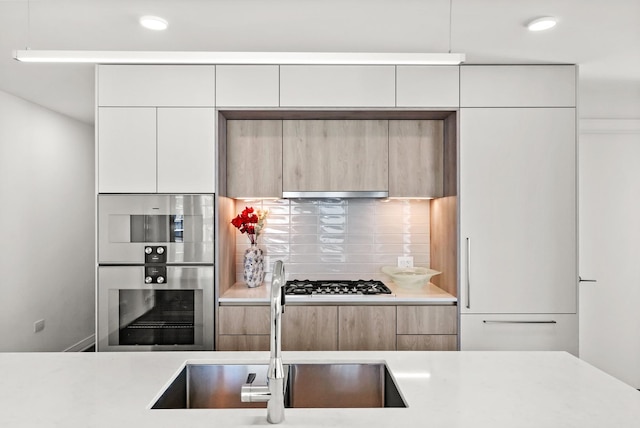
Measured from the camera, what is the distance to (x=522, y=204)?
291 centimetres

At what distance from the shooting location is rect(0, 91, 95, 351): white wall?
142 inches

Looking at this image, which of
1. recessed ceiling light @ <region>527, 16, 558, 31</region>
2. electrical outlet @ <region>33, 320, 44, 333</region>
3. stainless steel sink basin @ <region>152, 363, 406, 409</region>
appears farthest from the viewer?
electrical outlet @ <region>33, 320, 44, 333</region>

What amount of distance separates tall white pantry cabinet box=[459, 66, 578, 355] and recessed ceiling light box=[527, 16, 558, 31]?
577 millimetres

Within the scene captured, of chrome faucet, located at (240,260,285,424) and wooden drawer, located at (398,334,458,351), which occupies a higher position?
→ chrome faucet, located at (240,260,285,424)

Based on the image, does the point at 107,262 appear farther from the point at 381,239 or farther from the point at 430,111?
the point at 430,111

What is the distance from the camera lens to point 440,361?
1663mm

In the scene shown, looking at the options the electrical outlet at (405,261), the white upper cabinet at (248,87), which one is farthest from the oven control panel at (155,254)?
the electrical outlet at (405,261)

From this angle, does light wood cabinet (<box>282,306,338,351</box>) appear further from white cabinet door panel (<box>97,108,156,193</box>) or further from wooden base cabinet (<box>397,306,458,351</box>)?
white cabinet door panel (<box>97,108,156,193</box>)

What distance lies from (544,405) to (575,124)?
234 cm

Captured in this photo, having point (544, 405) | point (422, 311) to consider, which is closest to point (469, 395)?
point (544, 405)

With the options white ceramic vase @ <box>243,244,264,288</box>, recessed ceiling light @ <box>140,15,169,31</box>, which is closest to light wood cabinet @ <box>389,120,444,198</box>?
white ceramic vase @ <box>243,244,264,288</box>

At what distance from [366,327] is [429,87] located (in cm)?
176

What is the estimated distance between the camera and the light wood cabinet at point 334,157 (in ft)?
10.2

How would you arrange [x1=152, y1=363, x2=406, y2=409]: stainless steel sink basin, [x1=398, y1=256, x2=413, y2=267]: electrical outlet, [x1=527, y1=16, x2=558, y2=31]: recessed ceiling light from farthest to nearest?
[x1=398, y1=256, x2=413, y2=267]: electrical outlet, [x1=527, y1=16, x2=558, y2=31]: recessed ceiling light, [x1=152, y1=363, x2=406, y2=409]: stainless steel sink basin
